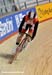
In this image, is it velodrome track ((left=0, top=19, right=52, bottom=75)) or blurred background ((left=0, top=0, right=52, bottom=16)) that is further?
blurred background ((left=0, top=0, right=52, bottom=16))

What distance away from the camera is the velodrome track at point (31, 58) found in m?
8.95

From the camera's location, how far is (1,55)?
Answer: 33.8ft

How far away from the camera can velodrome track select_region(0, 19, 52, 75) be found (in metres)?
8.95

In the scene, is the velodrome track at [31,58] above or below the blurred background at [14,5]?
above

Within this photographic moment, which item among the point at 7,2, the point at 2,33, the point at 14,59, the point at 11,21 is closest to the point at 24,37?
the point at 14,59

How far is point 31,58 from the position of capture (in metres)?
10.1

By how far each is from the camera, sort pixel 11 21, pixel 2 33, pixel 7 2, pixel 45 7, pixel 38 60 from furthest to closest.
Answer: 1. pixel 45 7
2. pixel 7 2
3. pixel 11 21
4. pixel 2 33
5. pixel 38 60

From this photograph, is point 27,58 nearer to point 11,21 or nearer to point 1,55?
point 1,55

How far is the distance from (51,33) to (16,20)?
172cm

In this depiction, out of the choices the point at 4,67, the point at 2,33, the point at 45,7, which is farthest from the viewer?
the point at 45,7

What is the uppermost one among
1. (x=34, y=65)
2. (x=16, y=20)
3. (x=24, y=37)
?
(x=24, y=37)

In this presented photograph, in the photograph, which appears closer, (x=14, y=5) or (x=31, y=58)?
(x=31, y=58)

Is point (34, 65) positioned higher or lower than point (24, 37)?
lower

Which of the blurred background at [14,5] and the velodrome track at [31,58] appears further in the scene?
the blurred background at [14,5]
